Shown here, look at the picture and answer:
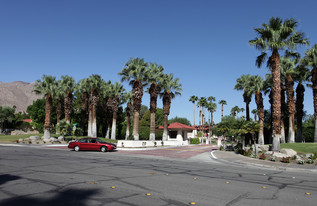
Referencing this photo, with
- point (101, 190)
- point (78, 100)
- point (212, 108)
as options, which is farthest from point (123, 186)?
point (212, 108)

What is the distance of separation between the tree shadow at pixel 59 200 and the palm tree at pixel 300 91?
34.5 metres

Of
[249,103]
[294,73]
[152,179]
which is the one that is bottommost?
[152,179]

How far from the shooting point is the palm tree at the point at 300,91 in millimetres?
33719

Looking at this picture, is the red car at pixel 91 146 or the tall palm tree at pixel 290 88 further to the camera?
the tall palm tree at pixel 290 88

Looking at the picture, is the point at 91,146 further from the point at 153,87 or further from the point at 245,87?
the point at 245,87

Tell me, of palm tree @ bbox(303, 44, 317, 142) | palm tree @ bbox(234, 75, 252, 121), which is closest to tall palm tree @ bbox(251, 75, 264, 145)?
palm tree @ bbox(234, 75, 252, 121)

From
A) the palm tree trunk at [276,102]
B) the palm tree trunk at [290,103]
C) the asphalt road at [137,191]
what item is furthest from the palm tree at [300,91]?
the asphalt road at [137,191]

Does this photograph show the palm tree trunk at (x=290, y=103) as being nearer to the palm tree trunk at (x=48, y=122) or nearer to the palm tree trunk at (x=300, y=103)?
the palm tree trunk at (x=300, y=103)

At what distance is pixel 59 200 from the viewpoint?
616 centimetres

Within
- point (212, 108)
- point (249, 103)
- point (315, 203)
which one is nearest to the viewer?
point (315, 203)

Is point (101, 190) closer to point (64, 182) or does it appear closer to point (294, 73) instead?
A: point (64, 182)

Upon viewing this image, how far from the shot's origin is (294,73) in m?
33.8

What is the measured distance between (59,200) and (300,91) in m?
38.1

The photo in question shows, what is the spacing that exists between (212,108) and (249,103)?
36282 mm
